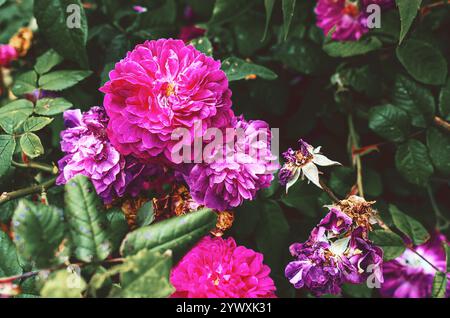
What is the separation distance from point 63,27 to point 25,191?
270 millimetres

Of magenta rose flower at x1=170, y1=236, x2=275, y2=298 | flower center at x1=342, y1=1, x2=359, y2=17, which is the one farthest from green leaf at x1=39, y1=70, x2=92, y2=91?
flower center at x1=342, y1=1, x2=359, y2=17

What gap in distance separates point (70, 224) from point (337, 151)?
0.58 metres

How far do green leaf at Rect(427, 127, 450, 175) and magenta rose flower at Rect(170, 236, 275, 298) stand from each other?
35 centimetres

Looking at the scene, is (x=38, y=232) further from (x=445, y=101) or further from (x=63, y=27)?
(x=445, y=101)

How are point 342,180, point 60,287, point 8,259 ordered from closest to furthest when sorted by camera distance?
point 60,287, point 8,259, point 342,180

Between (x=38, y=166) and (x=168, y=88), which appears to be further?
(x=38, y=166)

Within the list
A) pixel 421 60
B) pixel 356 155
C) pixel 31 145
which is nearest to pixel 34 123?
pixel 31 145

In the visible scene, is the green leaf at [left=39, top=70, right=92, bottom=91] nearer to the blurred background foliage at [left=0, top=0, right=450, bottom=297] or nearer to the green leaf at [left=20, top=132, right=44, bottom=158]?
the blurred background foliage at [left=0, top=0, right=450, bottom=297]

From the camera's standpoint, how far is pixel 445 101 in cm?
80

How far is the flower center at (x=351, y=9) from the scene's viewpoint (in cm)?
84

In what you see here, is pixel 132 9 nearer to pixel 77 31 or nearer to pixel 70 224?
pixel 77 31

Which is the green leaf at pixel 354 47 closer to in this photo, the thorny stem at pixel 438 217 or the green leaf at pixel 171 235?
the thorny stem at pixel 438 217
